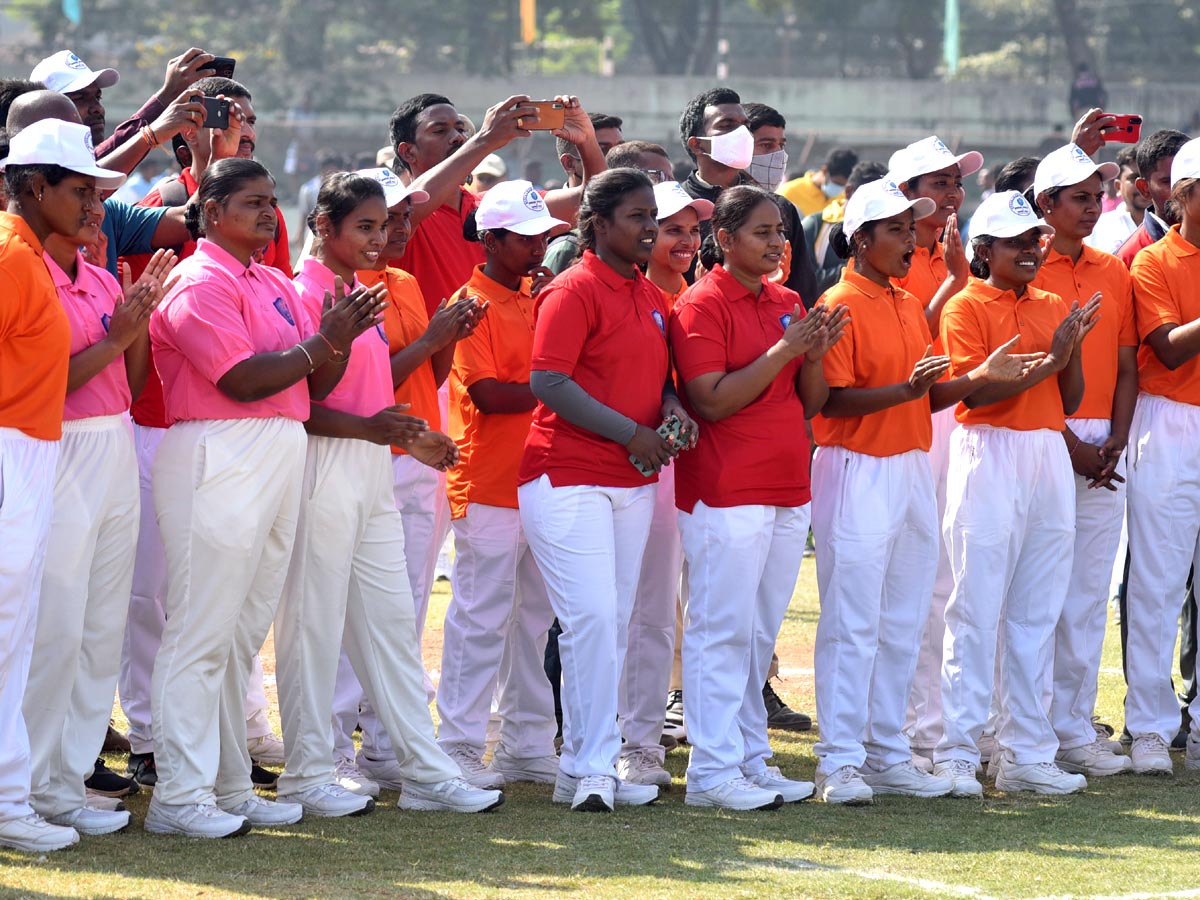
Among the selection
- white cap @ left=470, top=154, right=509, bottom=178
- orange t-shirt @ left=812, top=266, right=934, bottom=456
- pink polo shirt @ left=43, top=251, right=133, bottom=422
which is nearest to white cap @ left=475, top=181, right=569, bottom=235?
orange t-shirt @ left=812, top=266, right=934, bottom=456

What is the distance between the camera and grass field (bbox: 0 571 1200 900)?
5191 mm

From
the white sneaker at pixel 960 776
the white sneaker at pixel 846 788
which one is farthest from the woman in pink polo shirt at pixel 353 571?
the white sneaker at pixel 960 776

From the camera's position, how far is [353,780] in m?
6.46

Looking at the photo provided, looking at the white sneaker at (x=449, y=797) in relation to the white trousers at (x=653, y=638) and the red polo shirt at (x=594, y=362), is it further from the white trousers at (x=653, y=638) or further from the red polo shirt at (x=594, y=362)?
the red polo shirt at (x=594, y=362)

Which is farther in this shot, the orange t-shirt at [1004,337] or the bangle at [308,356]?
the orange t-shirt at [1004,337]

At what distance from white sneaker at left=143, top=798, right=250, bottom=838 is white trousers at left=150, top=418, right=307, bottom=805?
0.11 feet

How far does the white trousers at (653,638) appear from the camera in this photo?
684cm

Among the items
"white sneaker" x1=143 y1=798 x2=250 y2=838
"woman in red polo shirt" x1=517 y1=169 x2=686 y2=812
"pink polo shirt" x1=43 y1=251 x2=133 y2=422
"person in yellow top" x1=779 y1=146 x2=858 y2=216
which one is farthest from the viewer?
"person in yellow top" x1=779 y1=146 x2=858 y2=216

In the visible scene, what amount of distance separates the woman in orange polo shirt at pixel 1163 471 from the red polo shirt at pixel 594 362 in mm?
2239

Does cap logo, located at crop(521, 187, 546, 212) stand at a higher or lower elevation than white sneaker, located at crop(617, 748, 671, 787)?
higher

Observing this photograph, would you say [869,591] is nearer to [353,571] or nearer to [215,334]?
[353,571]

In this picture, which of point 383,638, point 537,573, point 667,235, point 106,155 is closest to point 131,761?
point 383,638

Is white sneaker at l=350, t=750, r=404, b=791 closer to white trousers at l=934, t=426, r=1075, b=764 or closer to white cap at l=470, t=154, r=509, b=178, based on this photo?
white trousers at l=934, t=426, r=1075, b=764

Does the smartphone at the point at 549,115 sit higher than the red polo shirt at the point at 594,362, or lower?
higher
